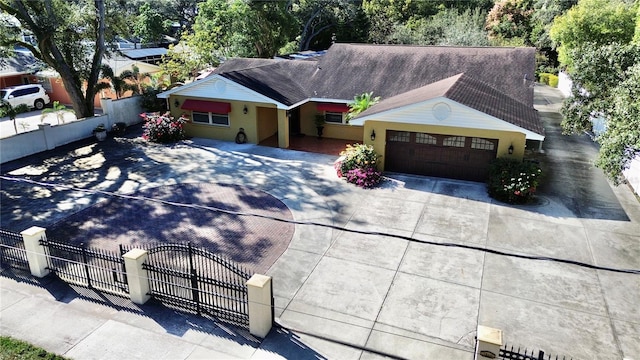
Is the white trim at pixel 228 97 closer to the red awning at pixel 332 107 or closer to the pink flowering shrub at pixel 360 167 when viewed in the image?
the red awning at pixel 332 107

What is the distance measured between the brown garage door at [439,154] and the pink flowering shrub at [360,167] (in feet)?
3.24

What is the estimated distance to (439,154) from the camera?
18203 mm

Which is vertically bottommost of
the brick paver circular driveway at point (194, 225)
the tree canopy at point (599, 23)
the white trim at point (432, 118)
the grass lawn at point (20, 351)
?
the grass lawn at point (20, 351)

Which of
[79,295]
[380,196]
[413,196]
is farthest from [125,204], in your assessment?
[413,196]

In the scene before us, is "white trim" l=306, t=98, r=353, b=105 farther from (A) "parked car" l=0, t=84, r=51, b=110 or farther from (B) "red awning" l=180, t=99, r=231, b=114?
(A) "parked car" l=0, t=84, r=51, b=110

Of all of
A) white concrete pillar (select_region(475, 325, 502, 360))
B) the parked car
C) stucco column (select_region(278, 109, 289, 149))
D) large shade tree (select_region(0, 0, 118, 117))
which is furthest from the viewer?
the parked car

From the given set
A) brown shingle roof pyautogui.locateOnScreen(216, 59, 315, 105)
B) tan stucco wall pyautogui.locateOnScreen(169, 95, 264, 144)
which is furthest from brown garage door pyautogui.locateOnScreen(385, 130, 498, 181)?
tan stucco wall pyautogui.locateOnScreen(169, 95, 264, 144)

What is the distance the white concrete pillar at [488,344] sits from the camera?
7272 millimetres

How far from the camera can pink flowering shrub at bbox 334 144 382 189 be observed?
57.4 feet

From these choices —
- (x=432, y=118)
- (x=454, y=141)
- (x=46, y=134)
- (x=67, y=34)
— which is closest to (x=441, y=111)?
(x=432, y=118)

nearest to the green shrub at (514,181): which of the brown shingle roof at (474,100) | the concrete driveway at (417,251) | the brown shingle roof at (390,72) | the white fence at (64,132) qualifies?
the concrete driveway at (417,251)

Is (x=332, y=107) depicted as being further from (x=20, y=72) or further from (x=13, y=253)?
(x=20, y=72)

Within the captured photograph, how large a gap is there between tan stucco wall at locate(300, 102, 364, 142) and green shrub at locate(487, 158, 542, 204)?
8661mm

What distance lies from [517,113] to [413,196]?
5.81 metres
